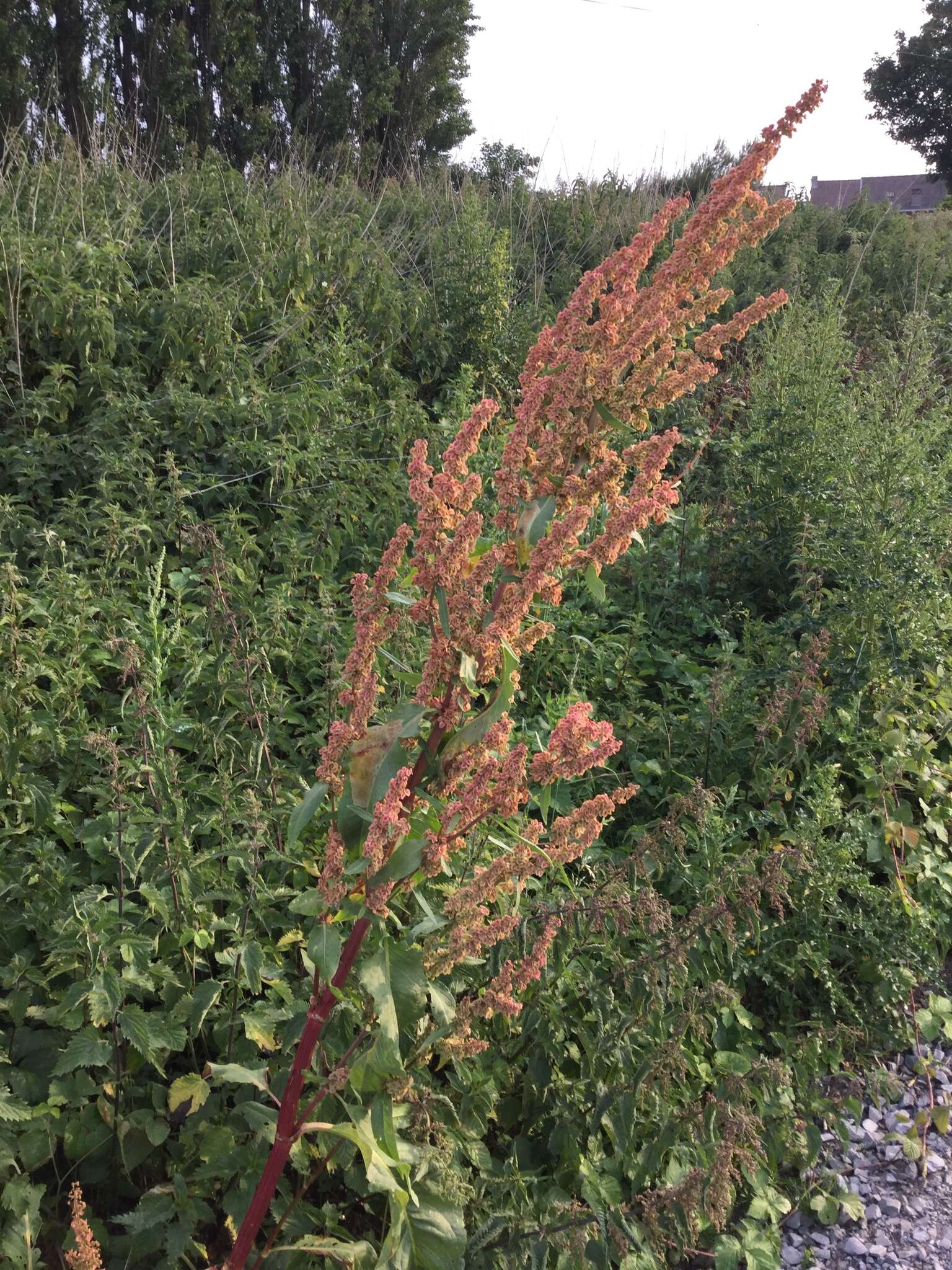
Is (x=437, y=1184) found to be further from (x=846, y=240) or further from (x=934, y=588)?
(x=846, y=240)

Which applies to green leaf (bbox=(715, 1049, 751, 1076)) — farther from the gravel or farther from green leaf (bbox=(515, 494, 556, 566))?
green leaf (bbox=(515, 494, 556, 566))

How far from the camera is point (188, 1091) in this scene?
1866 millimetres

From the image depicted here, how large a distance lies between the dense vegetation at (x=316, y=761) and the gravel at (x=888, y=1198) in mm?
83

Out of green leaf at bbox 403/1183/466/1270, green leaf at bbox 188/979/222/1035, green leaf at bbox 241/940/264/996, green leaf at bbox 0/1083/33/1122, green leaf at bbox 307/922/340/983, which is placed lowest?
green leaf at bbox 403/1183/466/1270

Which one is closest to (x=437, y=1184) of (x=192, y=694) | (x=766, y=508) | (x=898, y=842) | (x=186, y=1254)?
(x=186, y=1254)

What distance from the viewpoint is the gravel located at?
234cm

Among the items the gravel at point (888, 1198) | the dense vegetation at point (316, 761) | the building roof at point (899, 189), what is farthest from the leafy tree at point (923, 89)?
the gravel at point (888, 1198)

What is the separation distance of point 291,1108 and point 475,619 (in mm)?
841

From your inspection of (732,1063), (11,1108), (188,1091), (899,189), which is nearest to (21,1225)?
(11,1108)

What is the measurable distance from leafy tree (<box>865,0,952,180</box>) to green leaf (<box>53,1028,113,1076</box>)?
117 feet

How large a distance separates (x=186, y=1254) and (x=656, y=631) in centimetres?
307

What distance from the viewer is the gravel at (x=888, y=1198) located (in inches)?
92.0

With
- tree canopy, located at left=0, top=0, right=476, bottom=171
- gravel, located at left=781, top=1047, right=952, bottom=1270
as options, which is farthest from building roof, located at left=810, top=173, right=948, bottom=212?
gravel, located at left=781, top=1047, right=952, bottom=1270

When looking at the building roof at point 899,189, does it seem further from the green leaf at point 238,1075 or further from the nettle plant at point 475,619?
the green leaf at point 238,1075
